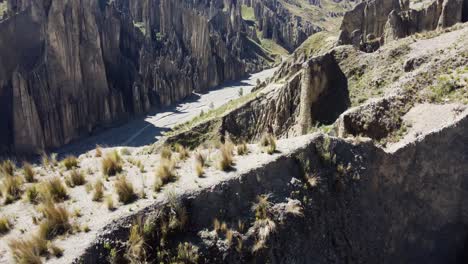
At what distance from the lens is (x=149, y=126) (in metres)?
76.1

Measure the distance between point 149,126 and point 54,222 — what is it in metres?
68.3

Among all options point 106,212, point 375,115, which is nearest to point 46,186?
point 106,212

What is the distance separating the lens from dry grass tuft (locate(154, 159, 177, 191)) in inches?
412

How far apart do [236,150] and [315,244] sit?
3.84 metres

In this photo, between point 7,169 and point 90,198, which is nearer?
point 90,198

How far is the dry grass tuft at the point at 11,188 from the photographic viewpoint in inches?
418

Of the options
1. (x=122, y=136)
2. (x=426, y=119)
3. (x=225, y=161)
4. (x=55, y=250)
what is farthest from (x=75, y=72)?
(x=55, y=250)

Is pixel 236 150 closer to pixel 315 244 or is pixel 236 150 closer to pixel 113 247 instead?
pixel 315 244

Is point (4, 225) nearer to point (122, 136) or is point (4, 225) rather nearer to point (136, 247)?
point (136, 247)

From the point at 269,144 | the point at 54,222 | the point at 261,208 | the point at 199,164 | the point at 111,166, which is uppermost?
the point at 269,144

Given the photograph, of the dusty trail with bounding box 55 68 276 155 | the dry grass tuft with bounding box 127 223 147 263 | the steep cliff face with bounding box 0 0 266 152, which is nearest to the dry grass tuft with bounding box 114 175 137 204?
the dry grass tuft with bounding box 127 223 147 263

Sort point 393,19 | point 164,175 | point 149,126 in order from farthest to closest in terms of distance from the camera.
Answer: point 149,126 < point 393,19 < point 164,175

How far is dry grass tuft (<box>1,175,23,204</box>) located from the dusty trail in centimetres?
4504

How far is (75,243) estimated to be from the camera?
28.5 feet
